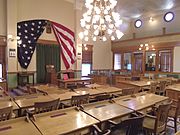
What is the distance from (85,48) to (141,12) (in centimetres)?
481

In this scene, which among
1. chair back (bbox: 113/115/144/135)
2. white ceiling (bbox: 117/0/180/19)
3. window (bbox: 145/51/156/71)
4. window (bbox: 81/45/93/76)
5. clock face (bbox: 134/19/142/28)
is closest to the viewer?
chair back (bbox: 113/115/144/135)

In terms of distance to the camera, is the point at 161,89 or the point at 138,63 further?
the point at 138,63

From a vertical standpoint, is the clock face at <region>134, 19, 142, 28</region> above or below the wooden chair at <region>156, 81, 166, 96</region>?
above

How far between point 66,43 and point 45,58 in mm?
1661

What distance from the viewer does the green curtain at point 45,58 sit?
1016cm

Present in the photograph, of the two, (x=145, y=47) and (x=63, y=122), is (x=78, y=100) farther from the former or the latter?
(x=145, y=47)

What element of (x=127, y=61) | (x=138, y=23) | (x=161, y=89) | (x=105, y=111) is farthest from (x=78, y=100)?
(x=138, y=23)

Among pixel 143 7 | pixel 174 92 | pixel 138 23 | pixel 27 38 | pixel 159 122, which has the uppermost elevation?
pixel 143 7

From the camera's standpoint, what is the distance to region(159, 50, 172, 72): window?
10.5 meters

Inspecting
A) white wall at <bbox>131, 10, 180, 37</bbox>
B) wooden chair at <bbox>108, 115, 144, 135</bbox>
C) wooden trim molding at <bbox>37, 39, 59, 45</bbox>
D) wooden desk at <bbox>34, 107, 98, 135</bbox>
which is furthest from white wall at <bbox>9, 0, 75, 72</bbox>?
wooden chair at <bbox>108, 115, 144, 135</bbox>

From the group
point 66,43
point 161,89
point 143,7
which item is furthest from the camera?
point 143,7

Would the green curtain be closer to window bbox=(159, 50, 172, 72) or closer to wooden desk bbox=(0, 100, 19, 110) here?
window bbox=(159, 50, 172, 72)

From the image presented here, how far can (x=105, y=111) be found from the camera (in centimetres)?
287

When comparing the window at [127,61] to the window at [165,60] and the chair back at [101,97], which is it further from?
the chair back at [101,97]
